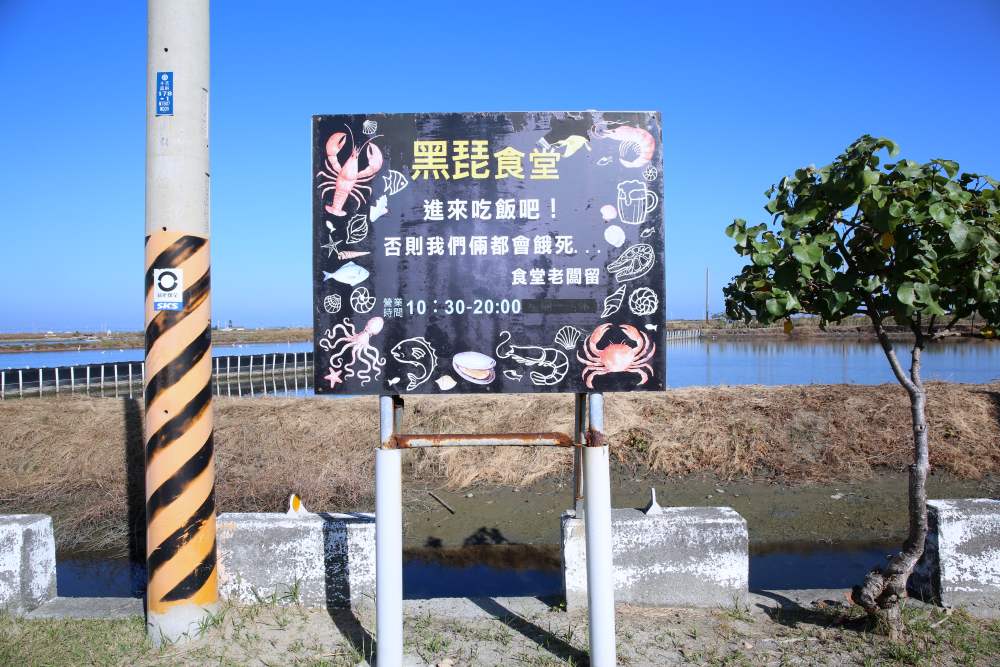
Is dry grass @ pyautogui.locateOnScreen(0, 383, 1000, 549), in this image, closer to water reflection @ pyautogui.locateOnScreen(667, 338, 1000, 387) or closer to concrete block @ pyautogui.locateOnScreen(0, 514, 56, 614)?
concrete block @ pyautogui.locateOnScreen(0, 514, 56, 614)

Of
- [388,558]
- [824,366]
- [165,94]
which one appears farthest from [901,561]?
[824,366]

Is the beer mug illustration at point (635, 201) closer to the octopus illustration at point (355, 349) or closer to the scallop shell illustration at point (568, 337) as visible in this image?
the scallop shell illustration at point (568, 337)

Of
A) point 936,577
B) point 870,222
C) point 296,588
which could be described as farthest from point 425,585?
point 870,222

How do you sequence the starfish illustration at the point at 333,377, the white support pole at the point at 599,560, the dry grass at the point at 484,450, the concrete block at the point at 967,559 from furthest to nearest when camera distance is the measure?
the dry grass at the point at 484,450, the concrete block at the point at 967,559, the starfish illustration at the point at 333,377, the white support pole at the point at 599,560

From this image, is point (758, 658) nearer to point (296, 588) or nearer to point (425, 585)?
point (296, 588)

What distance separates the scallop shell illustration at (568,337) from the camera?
4012 mm

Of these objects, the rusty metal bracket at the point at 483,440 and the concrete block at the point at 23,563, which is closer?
the rusty metal bracket at the point at 483,440

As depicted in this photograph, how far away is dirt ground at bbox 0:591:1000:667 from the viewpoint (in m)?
4.01

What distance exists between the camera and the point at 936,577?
4.65 meters

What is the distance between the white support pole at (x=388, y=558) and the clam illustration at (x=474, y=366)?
1.81 ft

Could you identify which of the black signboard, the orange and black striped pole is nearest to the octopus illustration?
the black signboard

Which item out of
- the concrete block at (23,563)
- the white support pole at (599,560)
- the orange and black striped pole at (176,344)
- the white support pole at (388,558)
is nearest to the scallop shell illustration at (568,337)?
the white support pole at (599,560)

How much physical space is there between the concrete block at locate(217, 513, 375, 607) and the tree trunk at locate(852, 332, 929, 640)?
3.00 meters

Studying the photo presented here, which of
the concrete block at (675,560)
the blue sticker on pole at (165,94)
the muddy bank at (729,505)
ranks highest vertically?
the blue sticker on pole at (165,94)
